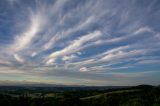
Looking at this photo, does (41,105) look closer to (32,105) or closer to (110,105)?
(32,105)

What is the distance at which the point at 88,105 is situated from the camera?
153m

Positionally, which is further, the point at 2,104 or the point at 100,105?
the point at 100,105

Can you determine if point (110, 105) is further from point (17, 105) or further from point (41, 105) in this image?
point (17, 105)

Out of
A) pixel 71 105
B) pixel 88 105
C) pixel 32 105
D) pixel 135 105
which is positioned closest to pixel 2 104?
pixel 32 105

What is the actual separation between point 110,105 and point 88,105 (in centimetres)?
1746

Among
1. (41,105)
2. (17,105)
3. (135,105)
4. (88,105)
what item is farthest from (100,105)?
(135,105)

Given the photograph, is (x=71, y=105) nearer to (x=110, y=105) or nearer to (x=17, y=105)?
(x=110, y=105)

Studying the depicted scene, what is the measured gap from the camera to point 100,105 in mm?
155000

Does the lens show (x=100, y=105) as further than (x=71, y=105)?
Yes

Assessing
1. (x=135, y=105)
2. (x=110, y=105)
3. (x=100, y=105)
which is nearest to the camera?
(x=135, y=105)

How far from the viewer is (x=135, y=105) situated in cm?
7488

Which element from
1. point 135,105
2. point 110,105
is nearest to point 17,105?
point 110,105

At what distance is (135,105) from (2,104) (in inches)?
4052

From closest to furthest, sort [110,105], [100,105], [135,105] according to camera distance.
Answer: [135,105], [110,105], [100,105]
